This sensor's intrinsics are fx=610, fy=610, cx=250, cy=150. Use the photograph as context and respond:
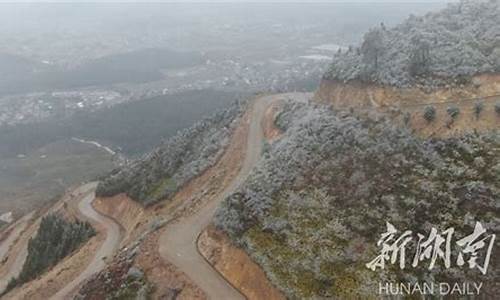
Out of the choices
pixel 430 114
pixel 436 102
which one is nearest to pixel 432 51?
pixel 436 102

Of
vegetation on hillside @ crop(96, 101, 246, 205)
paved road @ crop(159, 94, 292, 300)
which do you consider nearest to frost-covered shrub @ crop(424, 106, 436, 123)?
paved road @ crop(159, 94, 292, 300)

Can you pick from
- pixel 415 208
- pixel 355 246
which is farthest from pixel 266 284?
pixel 415 208

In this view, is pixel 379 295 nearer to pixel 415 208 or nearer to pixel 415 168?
pixel 415 208

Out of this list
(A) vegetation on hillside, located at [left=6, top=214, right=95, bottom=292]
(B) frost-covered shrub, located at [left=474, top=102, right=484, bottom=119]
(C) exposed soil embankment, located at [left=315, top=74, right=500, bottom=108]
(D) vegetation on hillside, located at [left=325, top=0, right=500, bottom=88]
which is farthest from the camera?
(A) vegetation on hillside, located at [left=6, top=214, right=95, bottom=292]

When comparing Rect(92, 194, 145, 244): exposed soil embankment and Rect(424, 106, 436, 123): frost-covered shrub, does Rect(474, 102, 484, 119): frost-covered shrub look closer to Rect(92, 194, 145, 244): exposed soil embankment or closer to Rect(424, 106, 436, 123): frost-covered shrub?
Rect(424, 106, 436, 123): frost-covered shrub

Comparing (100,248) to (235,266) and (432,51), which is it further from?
(432,51)
